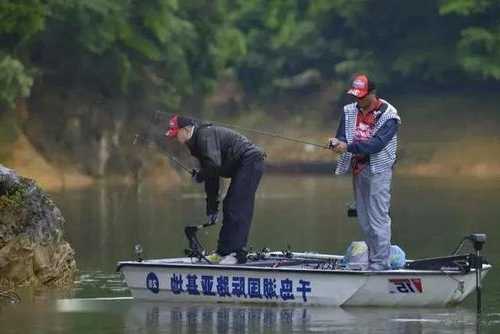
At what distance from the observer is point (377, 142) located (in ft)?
54.7

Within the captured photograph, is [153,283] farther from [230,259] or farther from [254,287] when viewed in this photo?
[254,287]

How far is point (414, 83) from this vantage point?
63.8m

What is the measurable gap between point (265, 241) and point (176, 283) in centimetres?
837

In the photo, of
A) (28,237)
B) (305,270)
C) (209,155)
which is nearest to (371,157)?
(305,270)

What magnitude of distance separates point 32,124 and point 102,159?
92.8 inches

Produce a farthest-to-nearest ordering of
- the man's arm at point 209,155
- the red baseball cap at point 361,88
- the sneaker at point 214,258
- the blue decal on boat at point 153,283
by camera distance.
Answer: the sneaker at point 214,258, the man's arm at point 209,155, the blue decal on boat at point 153,283, the red baseball cap at point 361,88

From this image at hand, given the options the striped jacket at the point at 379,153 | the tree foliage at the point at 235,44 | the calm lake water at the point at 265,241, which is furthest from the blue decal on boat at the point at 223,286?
the tree foliage at the point at 235,44

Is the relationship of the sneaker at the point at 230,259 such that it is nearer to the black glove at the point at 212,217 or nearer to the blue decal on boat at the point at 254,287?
the black glove at the point at 212,217

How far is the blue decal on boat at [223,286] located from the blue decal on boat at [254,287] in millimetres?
235

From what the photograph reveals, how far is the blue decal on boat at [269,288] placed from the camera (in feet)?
55.2

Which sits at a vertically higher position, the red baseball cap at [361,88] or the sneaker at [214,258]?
the red baseball cap at [361,88]

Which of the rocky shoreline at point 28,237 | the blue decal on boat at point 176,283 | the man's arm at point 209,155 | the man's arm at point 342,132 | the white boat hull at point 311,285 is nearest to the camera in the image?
the white boat hull at point 311,285

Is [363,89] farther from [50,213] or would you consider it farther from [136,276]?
[50,213]

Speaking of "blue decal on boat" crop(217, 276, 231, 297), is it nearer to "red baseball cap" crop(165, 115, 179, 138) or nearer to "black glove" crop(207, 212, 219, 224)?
"black glove" crop(207, 212, 219, 224)
